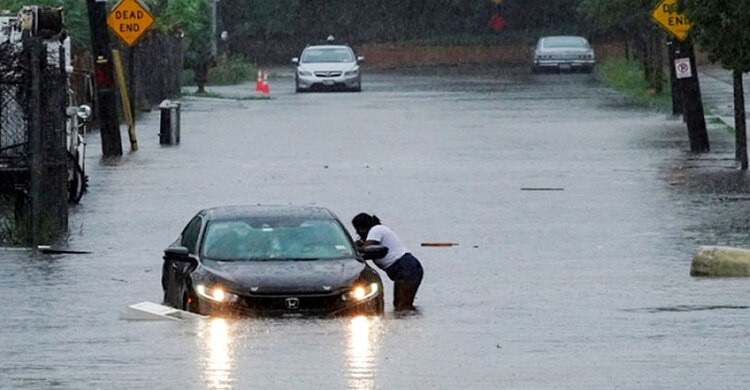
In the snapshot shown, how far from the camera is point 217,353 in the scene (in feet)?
45.8

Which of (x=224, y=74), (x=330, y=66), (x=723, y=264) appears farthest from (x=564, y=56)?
(x=723, y=264)

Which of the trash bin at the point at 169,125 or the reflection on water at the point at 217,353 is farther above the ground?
the reflection on water at the point at 217,353

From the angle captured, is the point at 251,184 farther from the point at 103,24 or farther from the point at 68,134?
the point at 103,24

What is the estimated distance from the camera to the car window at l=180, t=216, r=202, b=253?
58.9ft

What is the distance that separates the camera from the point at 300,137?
4272cm

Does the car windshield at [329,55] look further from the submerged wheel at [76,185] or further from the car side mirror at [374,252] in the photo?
the car side mirror at [374,252]

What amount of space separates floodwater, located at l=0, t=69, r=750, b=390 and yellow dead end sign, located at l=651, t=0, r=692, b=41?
2114mm

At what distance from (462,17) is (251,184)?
2673 inches

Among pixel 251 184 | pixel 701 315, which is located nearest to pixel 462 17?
pixel 251 184

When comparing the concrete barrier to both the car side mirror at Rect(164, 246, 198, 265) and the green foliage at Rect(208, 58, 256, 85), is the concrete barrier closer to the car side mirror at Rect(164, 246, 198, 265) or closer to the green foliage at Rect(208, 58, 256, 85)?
the car side mirror at Rect(164, 246, 198, 265)

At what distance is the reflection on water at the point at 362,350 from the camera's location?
12.6 m

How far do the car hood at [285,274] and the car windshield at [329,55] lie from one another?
49.1 m

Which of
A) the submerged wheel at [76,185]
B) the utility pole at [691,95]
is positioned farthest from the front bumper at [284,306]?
the utility pole at [691,95]

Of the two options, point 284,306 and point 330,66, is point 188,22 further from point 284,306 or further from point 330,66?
point 284,306
